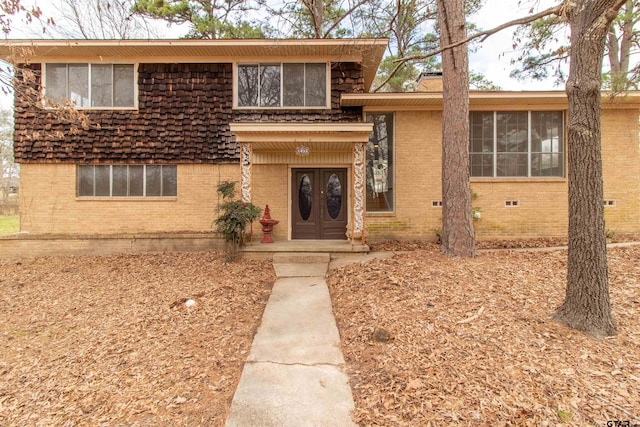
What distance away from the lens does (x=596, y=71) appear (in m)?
3.50

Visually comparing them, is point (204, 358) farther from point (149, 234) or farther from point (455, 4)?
point (455, 4)

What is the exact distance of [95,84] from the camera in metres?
9.30

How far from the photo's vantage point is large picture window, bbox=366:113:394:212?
31.0 feet

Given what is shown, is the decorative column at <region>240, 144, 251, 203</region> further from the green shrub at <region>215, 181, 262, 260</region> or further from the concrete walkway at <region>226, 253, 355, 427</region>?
the concrete walkway at <region>226, 253, 355, 427</region>

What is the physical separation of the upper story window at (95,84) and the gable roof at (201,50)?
232 millimetres

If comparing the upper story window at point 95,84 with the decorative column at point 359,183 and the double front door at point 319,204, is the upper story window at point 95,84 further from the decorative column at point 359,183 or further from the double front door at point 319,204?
the decorative column at point 359,183

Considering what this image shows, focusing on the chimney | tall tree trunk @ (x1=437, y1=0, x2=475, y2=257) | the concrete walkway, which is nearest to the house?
the chimney

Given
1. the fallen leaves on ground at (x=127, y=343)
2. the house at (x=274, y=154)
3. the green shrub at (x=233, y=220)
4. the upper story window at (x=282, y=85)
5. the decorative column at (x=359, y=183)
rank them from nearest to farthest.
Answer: the fallen leaves on ground at (x=127, y=343) → the green shrub at (x=233, y=220) → the decorative column at (x=359, y=183) → the house at (x=274, y=154) → the upper story window at (x=282, y=85)

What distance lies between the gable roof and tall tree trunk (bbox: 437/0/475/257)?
226 cm

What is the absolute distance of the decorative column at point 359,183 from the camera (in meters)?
8.20

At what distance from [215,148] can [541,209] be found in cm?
934

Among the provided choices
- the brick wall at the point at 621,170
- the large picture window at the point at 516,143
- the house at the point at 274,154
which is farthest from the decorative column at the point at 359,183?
the brick wall at the point at 621,170

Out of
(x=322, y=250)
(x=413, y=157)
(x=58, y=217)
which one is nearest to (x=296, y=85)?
(x=413, y=157)

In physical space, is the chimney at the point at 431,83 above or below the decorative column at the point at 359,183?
above
